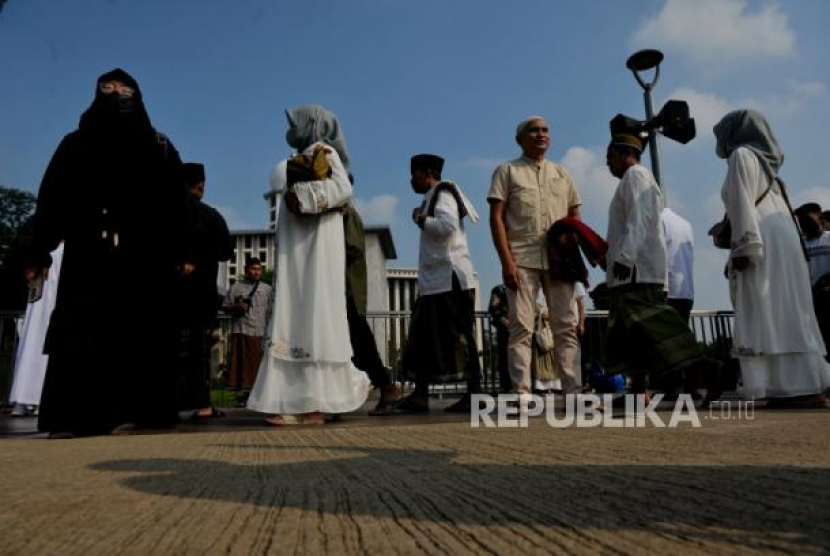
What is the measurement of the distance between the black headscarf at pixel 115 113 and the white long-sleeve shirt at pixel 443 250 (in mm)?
2066

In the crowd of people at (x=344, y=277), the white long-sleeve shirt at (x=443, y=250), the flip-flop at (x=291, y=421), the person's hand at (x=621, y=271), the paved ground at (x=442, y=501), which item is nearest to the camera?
the paved ground at (x=442, y=501)

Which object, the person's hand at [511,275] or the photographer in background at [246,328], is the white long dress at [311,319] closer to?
the person's hand at [511,275]

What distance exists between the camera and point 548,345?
7.25 m

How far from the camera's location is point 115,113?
136 inches

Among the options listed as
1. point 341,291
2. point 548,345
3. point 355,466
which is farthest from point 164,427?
point 548,345

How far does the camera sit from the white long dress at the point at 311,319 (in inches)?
151

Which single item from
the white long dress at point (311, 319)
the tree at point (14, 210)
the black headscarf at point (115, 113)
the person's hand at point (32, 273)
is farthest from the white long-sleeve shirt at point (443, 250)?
the tree at point (14, 210)

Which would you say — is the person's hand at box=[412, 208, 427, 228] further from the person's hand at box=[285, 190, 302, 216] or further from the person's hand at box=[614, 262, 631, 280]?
the person's hand at box=[614, 262, 631, 280]

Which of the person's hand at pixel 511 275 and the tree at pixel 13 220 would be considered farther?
the tree at pixel 13 220

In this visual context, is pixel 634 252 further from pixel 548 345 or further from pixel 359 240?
pixel 548 345

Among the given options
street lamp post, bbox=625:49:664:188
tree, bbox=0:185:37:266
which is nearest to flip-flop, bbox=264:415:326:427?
street lamp post, bbox=625:49:664:188

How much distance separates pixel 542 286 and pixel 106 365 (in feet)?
9.01

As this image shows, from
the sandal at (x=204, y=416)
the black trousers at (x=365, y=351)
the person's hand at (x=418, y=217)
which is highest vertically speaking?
the person's hand at (x=418, y=217)

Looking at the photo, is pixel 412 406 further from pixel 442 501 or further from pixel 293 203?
pixel 442 501
